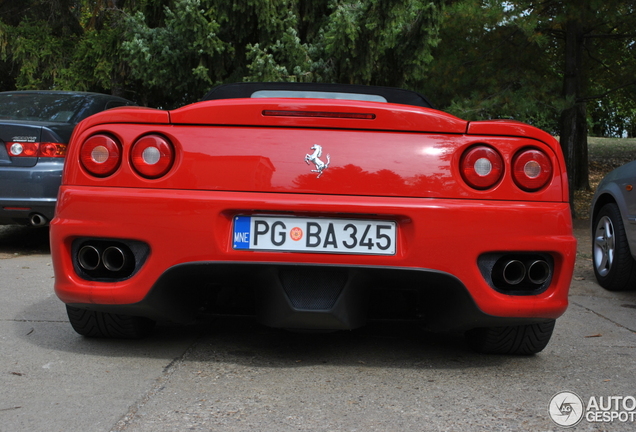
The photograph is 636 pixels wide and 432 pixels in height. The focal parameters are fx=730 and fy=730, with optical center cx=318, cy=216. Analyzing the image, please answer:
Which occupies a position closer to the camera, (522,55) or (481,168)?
(481,168)

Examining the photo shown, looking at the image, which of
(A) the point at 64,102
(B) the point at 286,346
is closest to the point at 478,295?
(B) the point at 286,346

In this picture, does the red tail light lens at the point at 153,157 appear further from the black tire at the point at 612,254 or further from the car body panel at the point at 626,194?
the black tire at the point at 612,254

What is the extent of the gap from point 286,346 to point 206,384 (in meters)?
0.70

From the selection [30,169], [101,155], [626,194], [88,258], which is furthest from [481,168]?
[30,169]

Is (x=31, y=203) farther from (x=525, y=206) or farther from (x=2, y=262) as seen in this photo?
(x=525, y=206)

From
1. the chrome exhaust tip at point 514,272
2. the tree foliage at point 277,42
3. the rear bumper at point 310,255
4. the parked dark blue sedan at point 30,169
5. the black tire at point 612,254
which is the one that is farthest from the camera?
the tree foliage at point 277,42

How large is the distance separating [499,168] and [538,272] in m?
0.45

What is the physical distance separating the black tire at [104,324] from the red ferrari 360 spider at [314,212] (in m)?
0.30

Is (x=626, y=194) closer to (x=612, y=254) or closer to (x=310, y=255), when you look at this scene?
(x=612, y=254)

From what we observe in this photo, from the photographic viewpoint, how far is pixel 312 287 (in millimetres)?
2896

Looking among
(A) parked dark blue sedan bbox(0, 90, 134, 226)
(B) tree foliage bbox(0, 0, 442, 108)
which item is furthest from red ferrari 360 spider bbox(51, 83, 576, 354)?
(B) tree foliage bbox(0, 0, 442, 108)

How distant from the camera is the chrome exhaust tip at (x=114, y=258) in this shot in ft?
9.55

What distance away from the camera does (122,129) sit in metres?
2.95

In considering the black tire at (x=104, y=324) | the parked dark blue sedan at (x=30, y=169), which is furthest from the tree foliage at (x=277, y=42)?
the black tire at (x=104, y=324)
